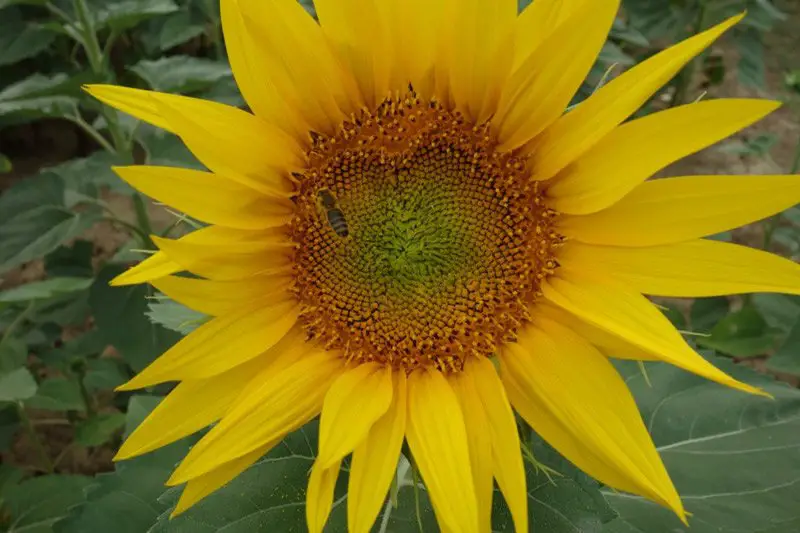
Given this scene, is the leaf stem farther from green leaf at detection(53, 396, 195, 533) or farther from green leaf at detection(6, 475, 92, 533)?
green leaf at detection(53, 396, 195, 533)

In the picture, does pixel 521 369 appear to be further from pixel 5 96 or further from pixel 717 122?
pixel 5 96

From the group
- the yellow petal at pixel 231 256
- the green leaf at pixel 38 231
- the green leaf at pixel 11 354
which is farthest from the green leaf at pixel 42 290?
the yellow petal at pixel 231 256

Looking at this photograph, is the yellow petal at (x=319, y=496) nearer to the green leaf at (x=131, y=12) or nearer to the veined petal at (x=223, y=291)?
the veined petal at (x=223, y=291)

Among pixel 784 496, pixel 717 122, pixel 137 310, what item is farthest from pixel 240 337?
pixel 137 310

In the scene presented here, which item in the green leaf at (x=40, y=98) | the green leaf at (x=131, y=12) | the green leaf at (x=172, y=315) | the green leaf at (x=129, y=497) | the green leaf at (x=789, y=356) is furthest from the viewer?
the green leaf at (x=131, y=12)

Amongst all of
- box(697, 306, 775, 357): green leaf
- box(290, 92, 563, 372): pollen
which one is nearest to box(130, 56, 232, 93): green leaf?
box(290, 92, 563, 372): pollen

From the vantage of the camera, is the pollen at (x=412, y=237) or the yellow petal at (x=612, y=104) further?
the pollen at (x=412, y=237)

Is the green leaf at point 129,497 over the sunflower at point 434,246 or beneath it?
beneath
